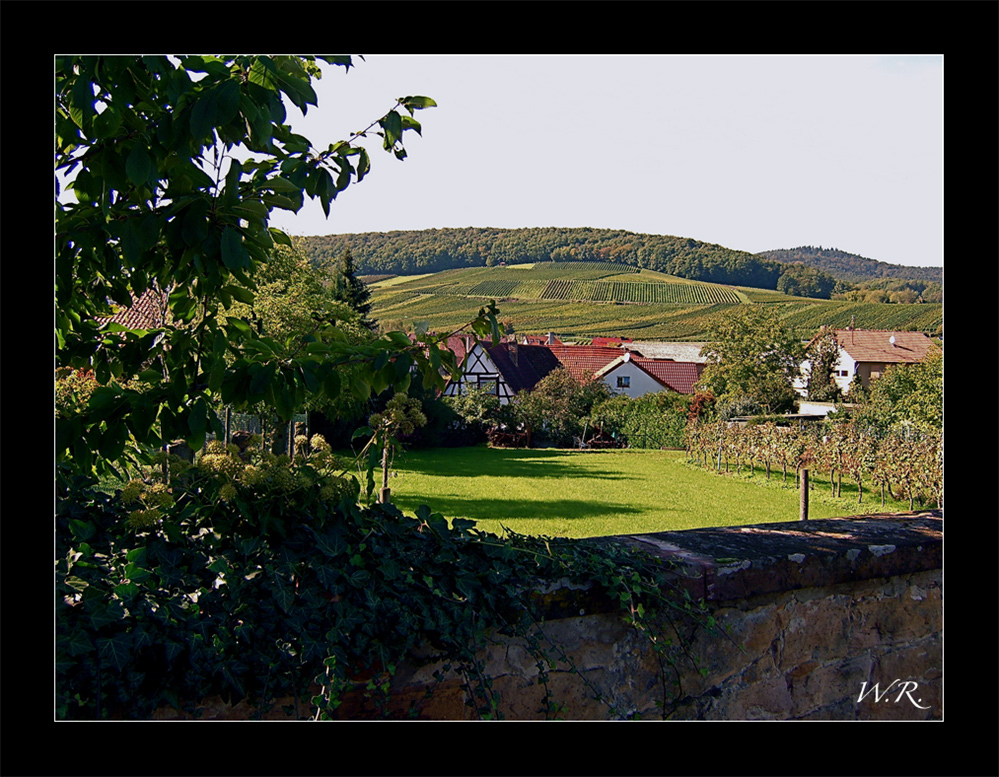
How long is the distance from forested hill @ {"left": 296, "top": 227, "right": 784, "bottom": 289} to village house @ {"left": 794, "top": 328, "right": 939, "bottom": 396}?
10.8 metres

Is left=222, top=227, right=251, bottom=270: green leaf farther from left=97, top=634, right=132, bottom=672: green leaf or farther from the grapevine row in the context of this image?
the grapevine row

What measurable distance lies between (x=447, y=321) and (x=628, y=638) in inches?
1610

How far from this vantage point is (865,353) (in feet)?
140

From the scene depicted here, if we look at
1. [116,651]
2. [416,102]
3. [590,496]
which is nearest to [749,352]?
[590,496]

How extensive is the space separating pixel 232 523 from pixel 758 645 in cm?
155

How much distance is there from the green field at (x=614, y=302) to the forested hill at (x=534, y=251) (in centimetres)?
350

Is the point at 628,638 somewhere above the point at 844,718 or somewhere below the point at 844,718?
above

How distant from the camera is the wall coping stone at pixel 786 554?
6.91 ft

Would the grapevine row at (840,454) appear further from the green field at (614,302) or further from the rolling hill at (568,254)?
the green field at (614,302)
